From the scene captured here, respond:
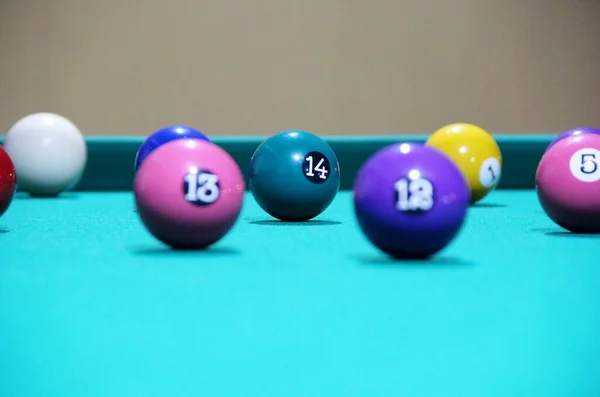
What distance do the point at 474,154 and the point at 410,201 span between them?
2031 millimetres

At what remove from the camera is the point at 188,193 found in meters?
2.40

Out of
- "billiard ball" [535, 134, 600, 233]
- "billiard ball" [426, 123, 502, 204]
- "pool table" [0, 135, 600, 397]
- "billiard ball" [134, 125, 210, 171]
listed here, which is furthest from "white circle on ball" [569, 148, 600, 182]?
"billiard ball" [134, 125, 210, 171]

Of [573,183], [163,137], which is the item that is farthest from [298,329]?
[163,137]

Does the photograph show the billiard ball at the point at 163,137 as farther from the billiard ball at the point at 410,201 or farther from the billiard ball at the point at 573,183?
the billiard ball at the point at 410,201

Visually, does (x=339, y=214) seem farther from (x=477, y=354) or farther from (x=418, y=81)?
(x=418, y=81)

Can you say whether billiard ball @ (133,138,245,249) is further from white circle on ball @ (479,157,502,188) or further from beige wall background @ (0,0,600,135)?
beige wall background @ (0,0,600,135)

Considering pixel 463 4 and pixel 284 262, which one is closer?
pixel 284 262

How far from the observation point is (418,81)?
7.65 metres

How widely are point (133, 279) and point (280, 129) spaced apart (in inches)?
227

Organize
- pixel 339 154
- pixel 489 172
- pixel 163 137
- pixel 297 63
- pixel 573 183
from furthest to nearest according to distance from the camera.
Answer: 1. pixel 297 63
2. pixel 339 154
3. pixel 489 172
4. pixel 163 137
5. pixel 573 183

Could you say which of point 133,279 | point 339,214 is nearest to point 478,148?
point 339,214

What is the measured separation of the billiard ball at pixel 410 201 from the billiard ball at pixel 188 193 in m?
0.36

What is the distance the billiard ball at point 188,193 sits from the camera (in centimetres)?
241

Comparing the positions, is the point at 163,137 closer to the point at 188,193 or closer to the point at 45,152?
the point at 45,152
